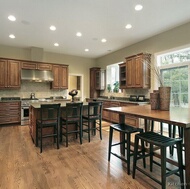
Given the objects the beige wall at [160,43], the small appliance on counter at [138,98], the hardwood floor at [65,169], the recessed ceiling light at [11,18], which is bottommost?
the hardwood floor at [65,169]

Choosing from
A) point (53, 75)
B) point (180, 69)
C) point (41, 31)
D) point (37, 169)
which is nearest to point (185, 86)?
point (180, 69)

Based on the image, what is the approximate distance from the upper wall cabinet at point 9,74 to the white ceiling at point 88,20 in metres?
0.80

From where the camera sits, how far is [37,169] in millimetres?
2418

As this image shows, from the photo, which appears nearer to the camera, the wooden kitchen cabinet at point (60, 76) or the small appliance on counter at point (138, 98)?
the small appliance on counter at point (138, 98)

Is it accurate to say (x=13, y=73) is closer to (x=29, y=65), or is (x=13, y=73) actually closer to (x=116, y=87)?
(x=29, y=65)

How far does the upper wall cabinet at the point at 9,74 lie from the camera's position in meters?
5.59

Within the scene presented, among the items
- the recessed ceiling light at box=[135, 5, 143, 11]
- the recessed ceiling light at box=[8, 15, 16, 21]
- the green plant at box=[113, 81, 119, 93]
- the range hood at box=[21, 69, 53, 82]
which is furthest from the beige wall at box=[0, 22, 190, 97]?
the recessed ceiling light at box=[8, 15, 16, 21]

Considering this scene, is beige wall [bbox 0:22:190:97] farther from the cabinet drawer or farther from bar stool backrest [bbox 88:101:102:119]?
the cabinet drawer

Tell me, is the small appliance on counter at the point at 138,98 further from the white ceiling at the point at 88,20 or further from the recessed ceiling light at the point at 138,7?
the recessed ceiling light at the point at 138,7

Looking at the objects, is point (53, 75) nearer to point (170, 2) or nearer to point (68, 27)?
point (68, 27)

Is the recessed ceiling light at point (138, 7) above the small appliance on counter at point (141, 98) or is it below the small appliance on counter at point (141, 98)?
above

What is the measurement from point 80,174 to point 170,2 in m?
3.72

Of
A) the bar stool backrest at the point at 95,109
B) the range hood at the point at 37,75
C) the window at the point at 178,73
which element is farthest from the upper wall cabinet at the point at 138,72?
the range hood at the point at 37,75

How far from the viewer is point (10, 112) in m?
5.48
